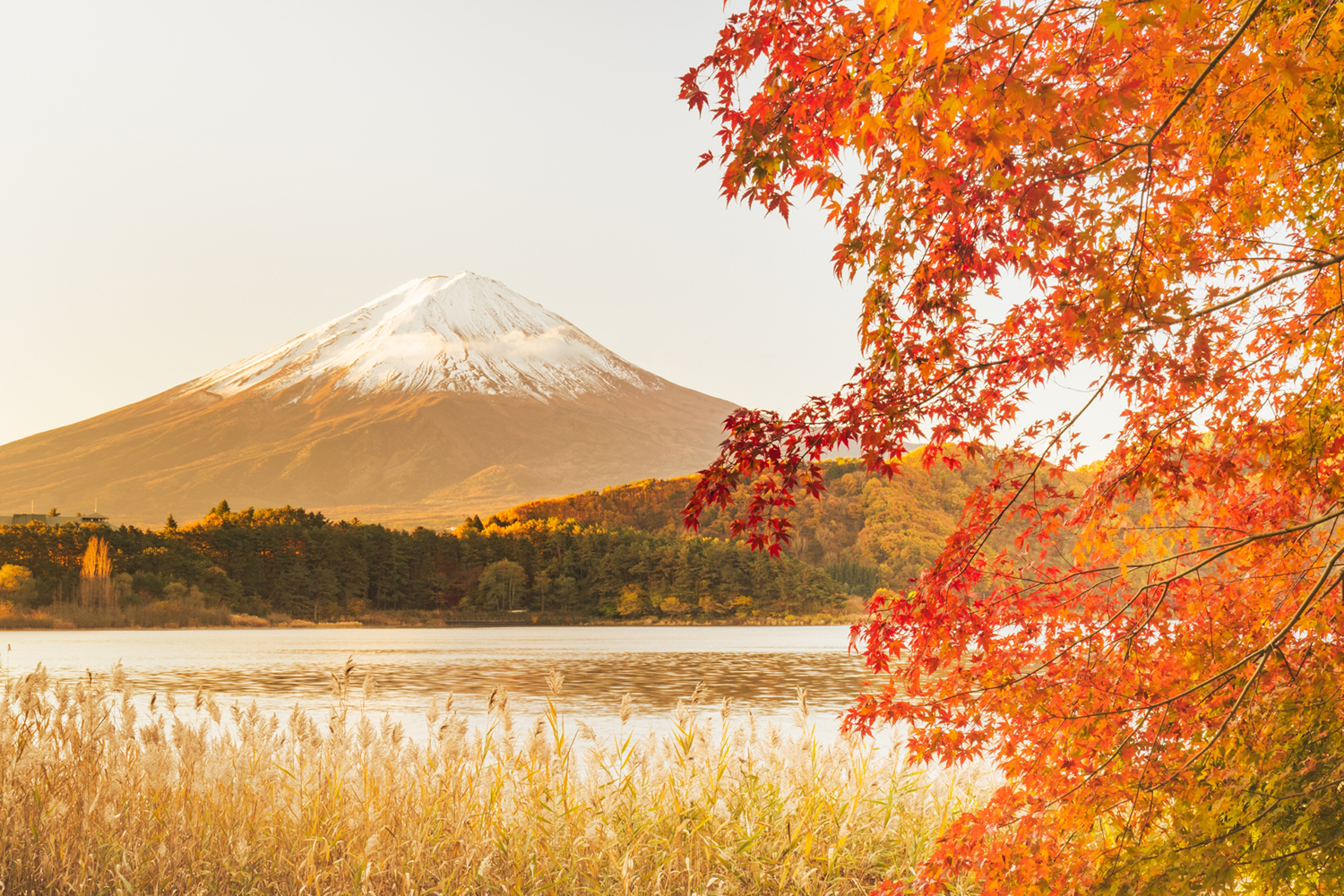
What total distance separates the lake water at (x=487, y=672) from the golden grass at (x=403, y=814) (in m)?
3.16

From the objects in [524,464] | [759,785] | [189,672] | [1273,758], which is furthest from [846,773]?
[524,464]

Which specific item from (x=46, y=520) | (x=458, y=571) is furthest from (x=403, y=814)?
(x=46, y=520)

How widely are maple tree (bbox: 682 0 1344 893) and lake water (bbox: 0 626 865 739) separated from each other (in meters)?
6.58

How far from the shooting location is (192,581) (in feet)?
235

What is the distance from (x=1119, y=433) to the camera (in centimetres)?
409

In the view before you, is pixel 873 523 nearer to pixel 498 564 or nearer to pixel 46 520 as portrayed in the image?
pixel 498 564

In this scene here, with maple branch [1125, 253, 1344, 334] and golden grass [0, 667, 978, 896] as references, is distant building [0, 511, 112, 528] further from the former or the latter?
maple branch [1125, 253, 1344, 334]

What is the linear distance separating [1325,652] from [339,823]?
184 inches

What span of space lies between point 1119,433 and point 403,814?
162 inches

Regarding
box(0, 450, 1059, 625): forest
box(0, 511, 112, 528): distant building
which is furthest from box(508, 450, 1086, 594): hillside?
box(0, 511, 112, 528): distant building

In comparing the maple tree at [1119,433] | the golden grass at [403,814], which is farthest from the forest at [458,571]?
the maple tree at [1119,433]

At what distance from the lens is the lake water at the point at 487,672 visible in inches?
696

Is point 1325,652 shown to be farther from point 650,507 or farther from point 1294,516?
point 650,507

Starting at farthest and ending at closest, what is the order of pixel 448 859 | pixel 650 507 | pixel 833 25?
pixel 650 507 < pixel 448 859 < pixel 833 25
